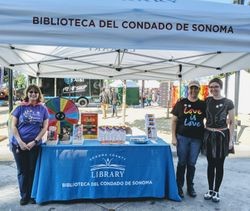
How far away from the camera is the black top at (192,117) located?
13.8ft

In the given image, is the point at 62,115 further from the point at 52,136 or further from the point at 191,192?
the point at 191,192

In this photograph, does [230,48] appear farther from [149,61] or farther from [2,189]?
[2,189]

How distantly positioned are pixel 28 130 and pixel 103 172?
3.54 ft

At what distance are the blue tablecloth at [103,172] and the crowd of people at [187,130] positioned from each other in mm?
185

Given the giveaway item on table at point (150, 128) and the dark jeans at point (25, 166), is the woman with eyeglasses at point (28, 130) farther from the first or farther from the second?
the giveaway item on table at point (150, 128)

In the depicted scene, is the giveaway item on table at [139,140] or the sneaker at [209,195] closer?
the giveaway item on table at [139,140]

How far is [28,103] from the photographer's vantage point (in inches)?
158

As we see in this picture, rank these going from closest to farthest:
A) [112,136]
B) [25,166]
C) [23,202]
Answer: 1. [25,166]
2. [23,202]
3. [112,136]

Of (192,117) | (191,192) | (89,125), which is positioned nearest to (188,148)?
(192,117)

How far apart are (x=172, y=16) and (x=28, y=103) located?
208 centimetres

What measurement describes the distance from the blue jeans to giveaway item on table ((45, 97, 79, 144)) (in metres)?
1.47

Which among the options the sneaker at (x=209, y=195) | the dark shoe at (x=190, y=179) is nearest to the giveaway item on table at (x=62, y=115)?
the dark shoe at (x=190, y=179)

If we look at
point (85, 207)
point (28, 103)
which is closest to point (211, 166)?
point (85, 207)

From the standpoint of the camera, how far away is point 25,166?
406 centimetres
